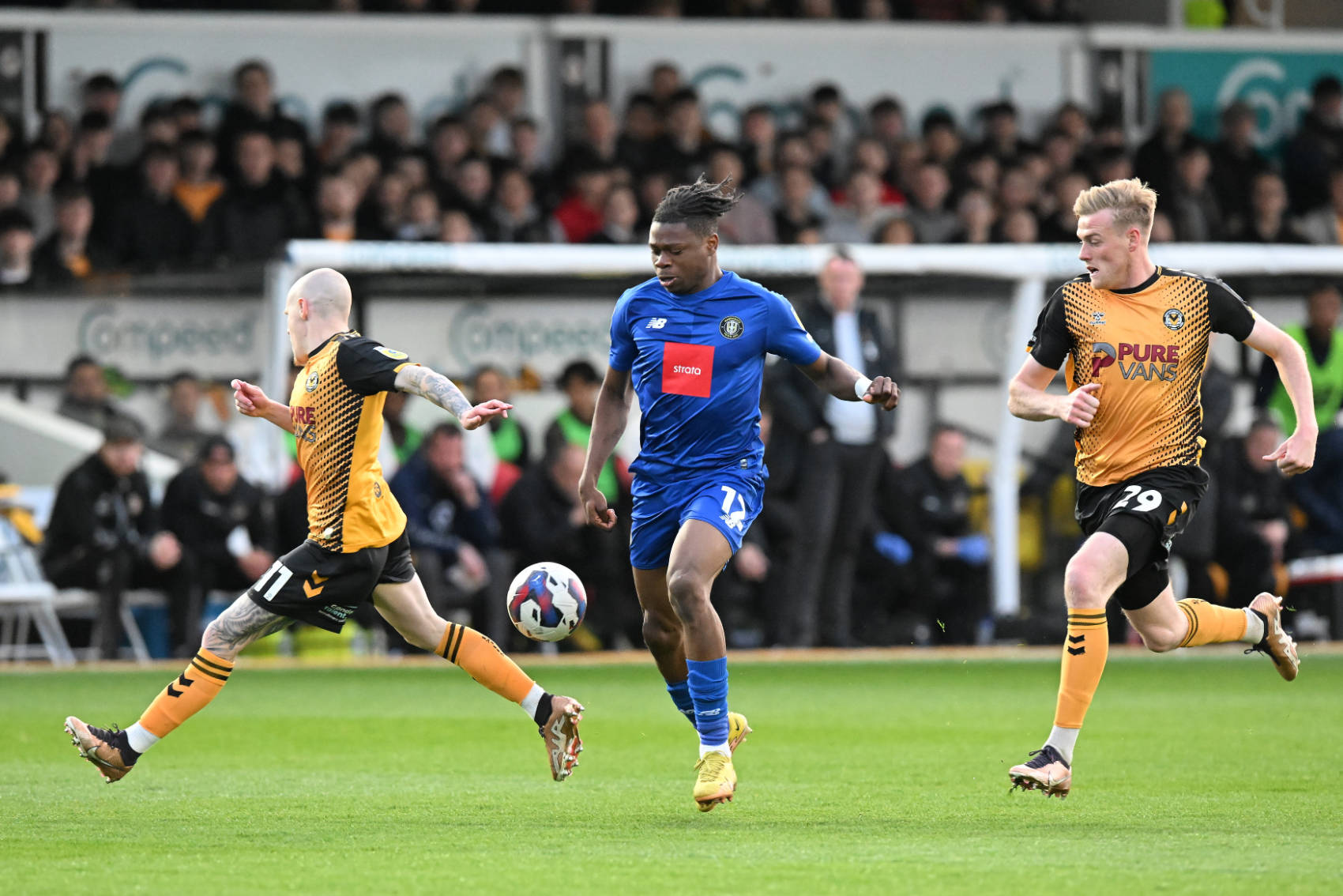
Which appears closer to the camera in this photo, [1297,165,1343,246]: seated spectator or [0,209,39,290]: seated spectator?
[0,209,39,290]: seated spectator

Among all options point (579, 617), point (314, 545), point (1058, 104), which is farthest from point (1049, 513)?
point (314, 545)

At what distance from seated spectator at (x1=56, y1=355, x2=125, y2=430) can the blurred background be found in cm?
3

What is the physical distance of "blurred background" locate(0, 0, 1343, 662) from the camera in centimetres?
1477

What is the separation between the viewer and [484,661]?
753 centimetres

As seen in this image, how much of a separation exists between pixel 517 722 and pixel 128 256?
707 cm

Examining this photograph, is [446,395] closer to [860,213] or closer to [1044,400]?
[1044,400]

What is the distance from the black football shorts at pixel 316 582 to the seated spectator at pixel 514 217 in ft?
30.5

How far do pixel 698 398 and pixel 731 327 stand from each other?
0.29 metres

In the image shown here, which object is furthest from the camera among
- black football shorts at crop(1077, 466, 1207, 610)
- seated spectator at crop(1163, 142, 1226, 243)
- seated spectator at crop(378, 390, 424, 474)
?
seated spectator at crop(1163, 142, 1226, 243)

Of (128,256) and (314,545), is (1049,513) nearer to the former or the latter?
(128,256)

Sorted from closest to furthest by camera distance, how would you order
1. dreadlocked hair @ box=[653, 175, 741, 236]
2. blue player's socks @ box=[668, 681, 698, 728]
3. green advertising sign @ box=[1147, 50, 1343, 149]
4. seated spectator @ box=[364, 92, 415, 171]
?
dreadlocked hair @ box=[653, 175, 741, 236], blue player's socks @ box=[668, 681, 698, 728], seated spectator @ box=[364, 92, 415, 171], green advertising sign @ box=[1147, 50, 1343, 149]

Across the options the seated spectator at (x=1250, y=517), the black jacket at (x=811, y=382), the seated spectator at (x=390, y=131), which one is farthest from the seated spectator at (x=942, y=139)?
the seated spectator at (x=390, y=131)

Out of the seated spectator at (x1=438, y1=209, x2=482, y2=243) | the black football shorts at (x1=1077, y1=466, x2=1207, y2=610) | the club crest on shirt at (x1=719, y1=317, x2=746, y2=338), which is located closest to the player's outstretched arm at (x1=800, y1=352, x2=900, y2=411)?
the club crest on shirt at (x1=719, y1=317, x2=746, y2=338)

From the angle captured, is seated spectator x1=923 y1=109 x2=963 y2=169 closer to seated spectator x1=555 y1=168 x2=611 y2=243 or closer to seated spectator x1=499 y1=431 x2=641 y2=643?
seated spectator x1=555 y1=168 x2=611 y2=243
